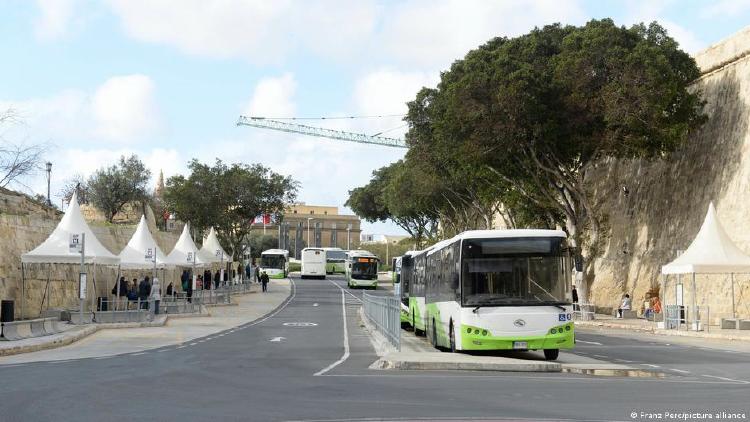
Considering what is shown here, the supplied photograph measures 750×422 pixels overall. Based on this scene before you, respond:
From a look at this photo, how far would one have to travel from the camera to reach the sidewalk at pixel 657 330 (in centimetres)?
3311

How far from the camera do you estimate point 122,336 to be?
101ft

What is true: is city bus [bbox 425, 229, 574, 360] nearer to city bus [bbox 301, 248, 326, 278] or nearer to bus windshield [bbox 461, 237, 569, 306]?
bus windshield [bbox 461, 237, 569, 306]

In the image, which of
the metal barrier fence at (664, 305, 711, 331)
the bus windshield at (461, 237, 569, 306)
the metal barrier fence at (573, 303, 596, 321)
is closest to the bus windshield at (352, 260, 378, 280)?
the metal barrier fence at (573, 303, 596, 321)

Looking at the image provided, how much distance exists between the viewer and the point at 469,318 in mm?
20531

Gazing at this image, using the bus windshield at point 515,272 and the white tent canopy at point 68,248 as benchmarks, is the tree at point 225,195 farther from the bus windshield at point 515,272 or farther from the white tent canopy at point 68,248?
the bus windshield at point 515,272

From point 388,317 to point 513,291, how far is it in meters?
5.19

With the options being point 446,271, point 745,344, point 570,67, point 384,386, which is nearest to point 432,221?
point 570,67

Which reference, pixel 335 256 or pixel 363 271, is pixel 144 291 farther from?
pixel 335 256

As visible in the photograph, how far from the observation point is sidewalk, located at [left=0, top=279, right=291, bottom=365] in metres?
23.8

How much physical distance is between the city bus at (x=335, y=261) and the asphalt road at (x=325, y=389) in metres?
102

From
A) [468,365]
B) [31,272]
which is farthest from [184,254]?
[468,365]

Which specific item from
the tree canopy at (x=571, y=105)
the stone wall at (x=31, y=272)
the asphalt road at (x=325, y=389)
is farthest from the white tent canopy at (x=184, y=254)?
the asphalt road at (x=325, y=389)

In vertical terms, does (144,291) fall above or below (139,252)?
below

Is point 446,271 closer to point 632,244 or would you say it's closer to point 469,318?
point 469,318
